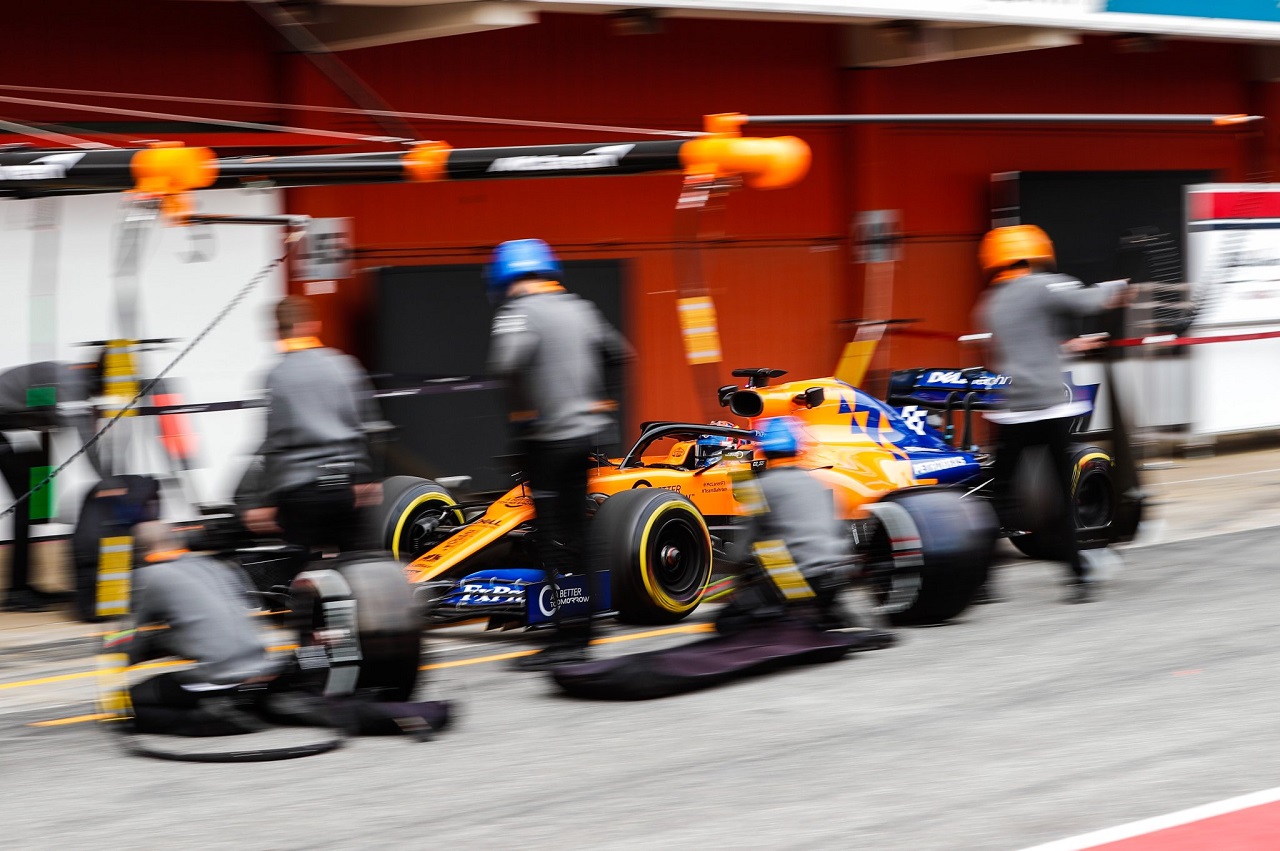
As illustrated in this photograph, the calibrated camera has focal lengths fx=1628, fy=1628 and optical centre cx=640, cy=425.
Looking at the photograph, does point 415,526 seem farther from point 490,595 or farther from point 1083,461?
point 1083,461

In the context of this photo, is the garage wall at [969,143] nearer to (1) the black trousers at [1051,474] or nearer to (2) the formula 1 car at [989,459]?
(2) the formula 1 car at [989,459]

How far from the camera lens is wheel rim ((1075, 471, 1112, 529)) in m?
10.3

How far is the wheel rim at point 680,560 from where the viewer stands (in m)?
8.50

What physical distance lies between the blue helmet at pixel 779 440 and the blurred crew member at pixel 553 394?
2.86ft

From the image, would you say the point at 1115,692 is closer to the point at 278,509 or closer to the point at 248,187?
the point at 278,509

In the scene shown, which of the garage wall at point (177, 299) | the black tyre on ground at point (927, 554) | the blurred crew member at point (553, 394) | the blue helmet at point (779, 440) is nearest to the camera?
the blurred crew member at point (553, 394)

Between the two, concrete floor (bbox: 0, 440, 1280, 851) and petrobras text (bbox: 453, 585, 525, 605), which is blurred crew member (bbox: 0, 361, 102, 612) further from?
petrobras text (bbox: 453, 585, 525, 605)

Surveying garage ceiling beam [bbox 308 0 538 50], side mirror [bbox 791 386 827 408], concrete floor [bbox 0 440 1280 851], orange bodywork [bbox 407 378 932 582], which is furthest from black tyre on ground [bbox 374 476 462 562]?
garage ceiling beam [bbox 308 0 538 50]

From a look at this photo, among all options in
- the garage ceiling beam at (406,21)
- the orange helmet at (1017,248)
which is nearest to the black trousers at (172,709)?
the orange helmet at (1017,248)

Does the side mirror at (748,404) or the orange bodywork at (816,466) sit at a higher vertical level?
the side mirror at (748,404)

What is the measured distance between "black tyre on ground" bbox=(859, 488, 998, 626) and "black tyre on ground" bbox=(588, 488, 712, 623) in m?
0.93

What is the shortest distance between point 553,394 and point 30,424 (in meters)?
4.22

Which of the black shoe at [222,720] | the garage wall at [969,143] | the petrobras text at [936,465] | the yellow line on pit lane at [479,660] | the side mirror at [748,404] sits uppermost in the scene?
the garage wall at [969,143]

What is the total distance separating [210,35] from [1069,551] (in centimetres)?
752
